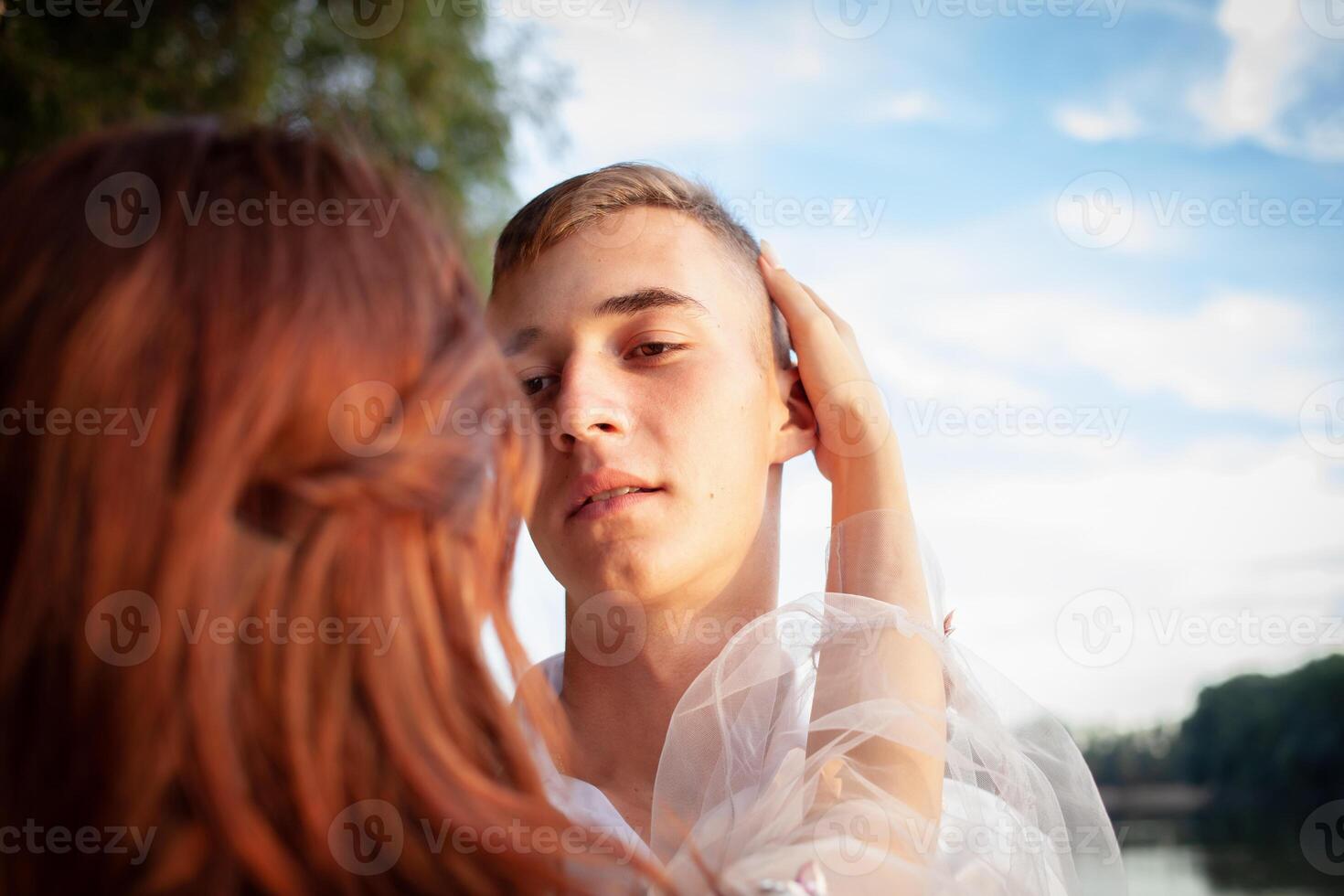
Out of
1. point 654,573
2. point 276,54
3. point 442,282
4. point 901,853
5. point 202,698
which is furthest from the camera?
point 276,54

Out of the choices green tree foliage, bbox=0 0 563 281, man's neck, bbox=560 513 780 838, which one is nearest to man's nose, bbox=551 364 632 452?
man's neck, bbox=560 513 780 838

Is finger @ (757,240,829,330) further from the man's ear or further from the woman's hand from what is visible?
the man's ear

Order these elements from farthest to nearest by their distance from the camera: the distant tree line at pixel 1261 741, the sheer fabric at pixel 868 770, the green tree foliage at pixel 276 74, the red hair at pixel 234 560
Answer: the distant tree line at pixel 1261 741
the green tree foliage at pixel 276 74
the sheer fabric at pixel 868 770
the red hair at pixel 234 560

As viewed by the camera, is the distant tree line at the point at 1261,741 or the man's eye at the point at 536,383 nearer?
the man's eye at the point at 536,383

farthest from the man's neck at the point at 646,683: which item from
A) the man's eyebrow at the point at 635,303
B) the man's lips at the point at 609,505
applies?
the man's eyebrow at the point at 635,303

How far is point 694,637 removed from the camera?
2506 mm

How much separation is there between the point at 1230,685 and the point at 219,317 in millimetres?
51130

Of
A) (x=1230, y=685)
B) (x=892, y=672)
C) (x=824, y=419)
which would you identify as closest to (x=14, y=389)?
(x=892, y=672)

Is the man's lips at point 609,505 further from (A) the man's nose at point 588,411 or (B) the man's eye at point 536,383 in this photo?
(B) the man's eye at point 536,383

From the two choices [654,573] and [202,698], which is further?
[654,573]

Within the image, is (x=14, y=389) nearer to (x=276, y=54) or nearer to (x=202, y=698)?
(x=202, y=698)

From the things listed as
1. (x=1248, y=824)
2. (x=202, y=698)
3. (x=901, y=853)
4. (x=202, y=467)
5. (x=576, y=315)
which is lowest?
(x=1248, y=824)

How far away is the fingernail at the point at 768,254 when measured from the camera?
2.88 metres

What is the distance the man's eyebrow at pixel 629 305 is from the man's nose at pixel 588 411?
0.16 meters
